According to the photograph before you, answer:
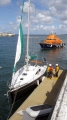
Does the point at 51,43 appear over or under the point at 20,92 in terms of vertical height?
over

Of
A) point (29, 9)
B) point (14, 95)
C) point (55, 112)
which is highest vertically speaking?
point (29, 9)

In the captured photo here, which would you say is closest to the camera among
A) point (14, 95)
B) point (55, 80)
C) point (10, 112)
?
point (10, 112)

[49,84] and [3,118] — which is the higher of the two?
[49,84]

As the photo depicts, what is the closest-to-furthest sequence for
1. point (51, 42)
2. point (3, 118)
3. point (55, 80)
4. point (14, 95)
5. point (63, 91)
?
point (63, 91) < point (3, 118) < point (14, 95) < point (55, 80) < point (51, 42)

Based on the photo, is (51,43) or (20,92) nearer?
(20,92)

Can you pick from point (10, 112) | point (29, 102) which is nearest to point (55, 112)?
point (29, 102)

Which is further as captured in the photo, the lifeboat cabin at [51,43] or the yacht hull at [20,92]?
the lifeboat cabin at [51,43]

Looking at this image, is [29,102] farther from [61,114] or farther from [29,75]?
[61,114]

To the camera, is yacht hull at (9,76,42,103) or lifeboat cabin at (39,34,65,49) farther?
lifeboat cabin at (39,34,65,49)

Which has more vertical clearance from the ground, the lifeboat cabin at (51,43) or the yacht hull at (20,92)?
the lifeboat cabin at (51,43)

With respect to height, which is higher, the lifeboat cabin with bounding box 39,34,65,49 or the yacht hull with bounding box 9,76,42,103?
the lifeboat cabin with bounding box 39,34,65,49

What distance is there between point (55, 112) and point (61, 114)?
0.84 ft

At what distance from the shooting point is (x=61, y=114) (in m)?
5.95

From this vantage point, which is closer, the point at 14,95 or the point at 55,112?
the point at 55,112
